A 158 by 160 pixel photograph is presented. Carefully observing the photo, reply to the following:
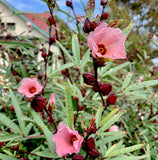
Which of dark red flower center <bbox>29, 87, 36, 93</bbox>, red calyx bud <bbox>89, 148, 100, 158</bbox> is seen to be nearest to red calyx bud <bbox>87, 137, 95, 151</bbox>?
red calyx bud <bbox>89, 148, 100, 158</bbox>

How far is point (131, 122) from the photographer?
1.19 meters

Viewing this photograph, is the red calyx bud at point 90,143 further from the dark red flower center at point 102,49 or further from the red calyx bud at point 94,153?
the dark red flower center at point 102,49

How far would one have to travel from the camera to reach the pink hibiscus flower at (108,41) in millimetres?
375

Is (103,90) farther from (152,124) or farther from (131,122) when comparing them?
(131,122)

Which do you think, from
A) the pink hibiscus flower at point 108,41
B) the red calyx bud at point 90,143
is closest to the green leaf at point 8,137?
Answer: the red calyx bud at point 90,143

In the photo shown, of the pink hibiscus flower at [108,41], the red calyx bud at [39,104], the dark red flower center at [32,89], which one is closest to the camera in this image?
the pink hibiscus flower at [108,41]

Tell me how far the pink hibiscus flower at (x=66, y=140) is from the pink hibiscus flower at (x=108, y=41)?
178mm

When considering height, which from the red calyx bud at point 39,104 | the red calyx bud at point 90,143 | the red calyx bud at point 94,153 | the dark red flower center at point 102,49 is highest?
the dark red flower center at point 102,49

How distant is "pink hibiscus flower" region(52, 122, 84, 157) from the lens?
378 mm

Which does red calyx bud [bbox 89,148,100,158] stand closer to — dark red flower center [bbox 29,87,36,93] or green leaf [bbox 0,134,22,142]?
green leaf [bbox 0,134,22,142]

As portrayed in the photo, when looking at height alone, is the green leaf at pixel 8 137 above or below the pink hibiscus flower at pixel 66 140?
below

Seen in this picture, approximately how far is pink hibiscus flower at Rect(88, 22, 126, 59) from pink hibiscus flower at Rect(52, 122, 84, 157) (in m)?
0.18

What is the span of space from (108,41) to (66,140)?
0.83ft

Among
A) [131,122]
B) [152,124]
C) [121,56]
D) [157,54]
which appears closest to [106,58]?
[121,56]
